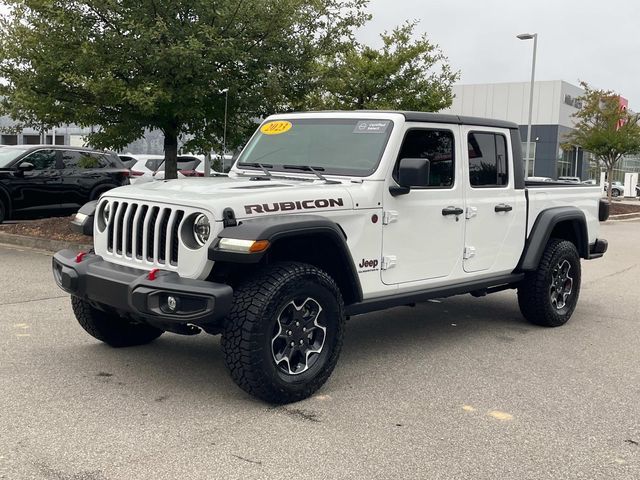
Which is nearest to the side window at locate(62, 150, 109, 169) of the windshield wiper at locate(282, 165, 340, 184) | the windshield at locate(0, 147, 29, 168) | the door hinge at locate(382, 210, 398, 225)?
the windshield at locate(0, 147, 29, 168)

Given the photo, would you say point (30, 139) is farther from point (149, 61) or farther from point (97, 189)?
point (149, 61)

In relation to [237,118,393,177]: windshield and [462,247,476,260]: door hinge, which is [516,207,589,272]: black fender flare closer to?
[462,247,476,260]: door hinge

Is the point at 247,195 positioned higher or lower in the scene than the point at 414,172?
lower

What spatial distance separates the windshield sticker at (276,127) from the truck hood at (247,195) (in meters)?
0.88

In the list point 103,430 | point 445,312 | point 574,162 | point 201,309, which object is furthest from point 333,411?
point 574,162

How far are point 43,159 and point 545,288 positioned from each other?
9.58 metres

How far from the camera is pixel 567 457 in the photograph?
3584 mm

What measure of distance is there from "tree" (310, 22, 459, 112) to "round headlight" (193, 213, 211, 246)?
14.3m

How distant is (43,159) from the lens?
1255 cm

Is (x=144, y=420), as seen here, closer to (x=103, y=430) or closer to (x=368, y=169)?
(x=103, y=430)

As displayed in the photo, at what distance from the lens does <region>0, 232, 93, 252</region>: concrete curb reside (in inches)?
410

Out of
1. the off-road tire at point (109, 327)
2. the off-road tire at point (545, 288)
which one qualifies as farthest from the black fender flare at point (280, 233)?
the off-road tire at point (545, 288)

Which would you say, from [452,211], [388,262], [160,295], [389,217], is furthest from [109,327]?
[452,211]

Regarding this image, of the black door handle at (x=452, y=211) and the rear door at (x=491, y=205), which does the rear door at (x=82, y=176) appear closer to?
the rear door at (x=491, y=205)
